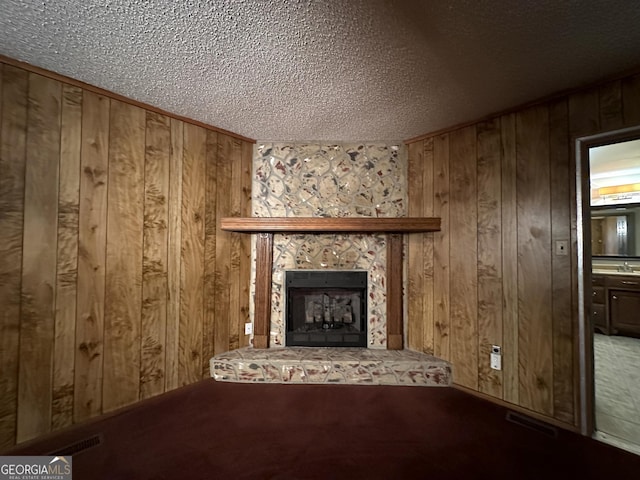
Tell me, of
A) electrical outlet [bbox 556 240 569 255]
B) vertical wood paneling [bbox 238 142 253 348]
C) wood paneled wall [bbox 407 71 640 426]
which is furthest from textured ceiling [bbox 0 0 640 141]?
electrical outlet [bbox 556 240 569 255]

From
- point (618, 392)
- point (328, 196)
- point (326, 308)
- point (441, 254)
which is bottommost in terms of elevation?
point (618, 392)

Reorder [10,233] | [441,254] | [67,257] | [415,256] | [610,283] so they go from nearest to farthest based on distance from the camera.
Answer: [10,233]
[67,257]
[441,254]
[415,256]
[610,283]

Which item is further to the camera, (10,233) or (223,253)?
(223,253)

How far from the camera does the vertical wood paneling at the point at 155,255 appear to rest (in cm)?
198

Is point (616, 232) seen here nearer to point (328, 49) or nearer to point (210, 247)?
point (328, 49)

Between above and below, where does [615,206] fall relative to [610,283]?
above

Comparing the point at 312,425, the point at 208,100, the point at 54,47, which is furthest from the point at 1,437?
the point at 208,100

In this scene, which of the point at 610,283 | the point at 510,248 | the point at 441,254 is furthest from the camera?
the point at 610,283

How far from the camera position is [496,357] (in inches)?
78.9

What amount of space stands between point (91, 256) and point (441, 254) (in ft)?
8.69

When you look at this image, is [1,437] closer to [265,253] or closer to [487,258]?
[265,253]

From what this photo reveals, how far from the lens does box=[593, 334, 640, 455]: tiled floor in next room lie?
1648mm

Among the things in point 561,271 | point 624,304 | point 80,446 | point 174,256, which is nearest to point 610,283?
point 624,304

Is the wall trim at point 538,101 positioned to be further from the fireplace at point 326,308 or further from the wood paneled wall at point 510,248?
the fireplace at point 326,308
